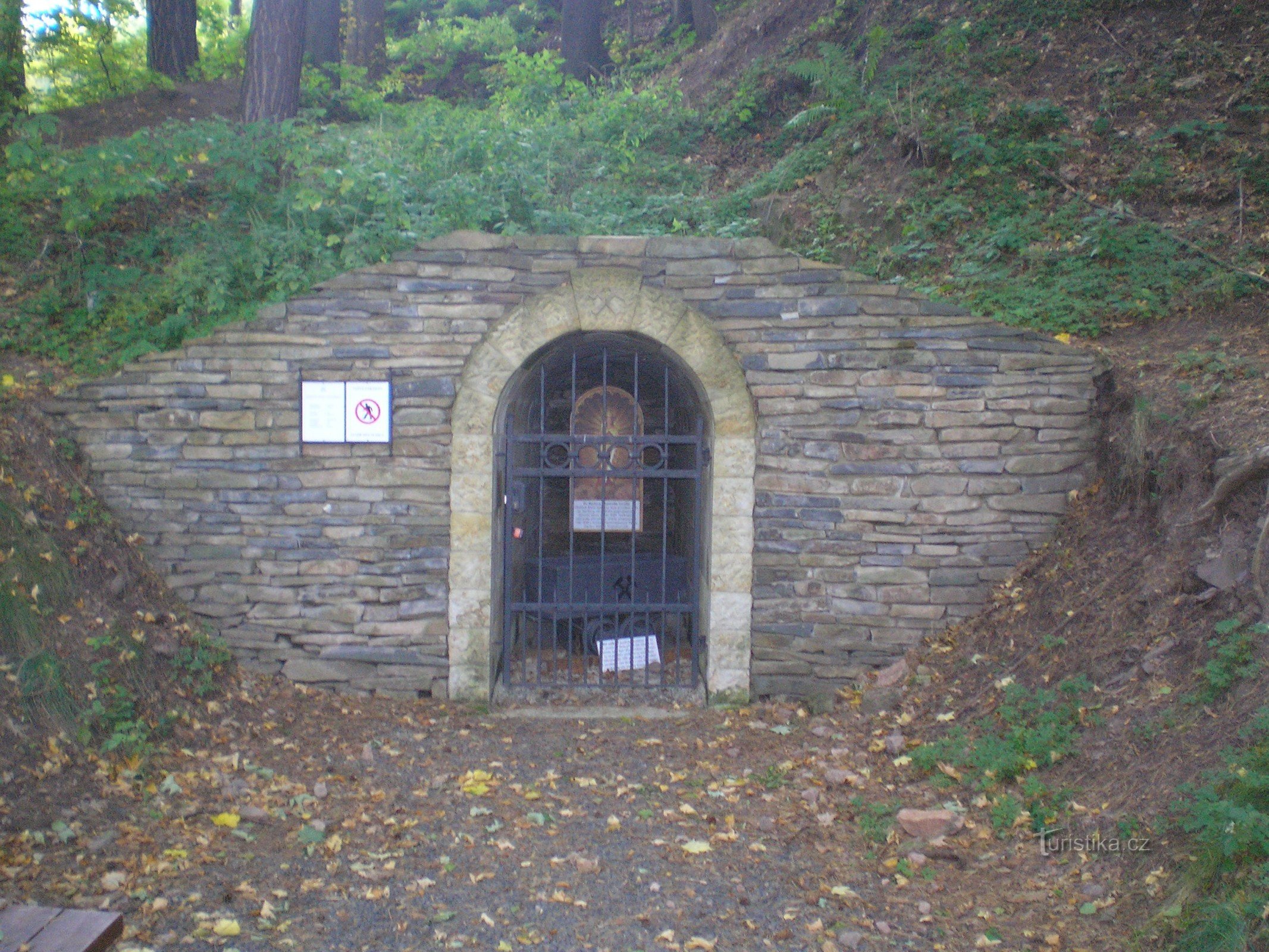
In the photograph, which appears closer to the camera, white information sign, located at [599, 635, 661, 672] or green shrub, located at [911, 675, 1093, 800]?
green shrub, located at [911, 675, 1093, 800]

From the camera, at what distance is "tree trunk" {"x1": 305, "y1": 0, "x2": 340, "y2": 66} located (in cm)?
1121

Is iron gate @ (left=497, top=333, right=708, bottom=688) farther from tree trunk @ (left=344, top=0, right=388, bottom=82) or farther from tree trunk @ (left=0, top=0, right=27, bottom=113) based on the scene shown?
tree trunk @ (left=344, top=0, right=388, bottom=82)

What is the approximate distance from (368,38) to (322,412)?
9129 millimetres

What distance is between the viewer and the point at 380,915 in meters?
3.31

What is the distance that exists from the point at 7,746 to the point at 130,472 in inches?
81.6

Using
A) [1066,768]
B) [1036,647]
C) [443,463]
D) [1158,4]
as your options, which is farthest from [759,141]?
[1066,768]

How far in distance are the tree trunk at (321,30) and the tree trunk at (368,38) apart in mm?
893

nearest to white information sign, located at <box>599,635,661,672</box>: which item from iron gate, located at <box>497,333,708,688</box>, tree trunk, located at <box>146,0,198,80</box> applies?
iron gate, located at <box>497,333,708,688</box>

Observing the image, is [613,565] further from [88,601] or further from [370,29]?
[370,29]

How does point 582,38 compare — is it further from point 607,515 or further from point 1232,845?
point 1232,845

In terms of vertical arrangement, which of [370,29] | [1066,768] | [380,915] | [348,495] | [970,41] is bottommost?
[380,915]

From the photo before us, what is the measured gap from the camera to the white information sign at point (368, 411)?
17.6ft

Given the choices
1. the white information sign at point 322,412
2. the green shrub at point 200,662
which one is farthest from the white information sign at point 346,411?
the green shrub at point 200,662

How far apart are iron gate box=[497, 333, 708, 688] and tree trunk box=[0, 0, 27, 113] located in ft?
16.2
